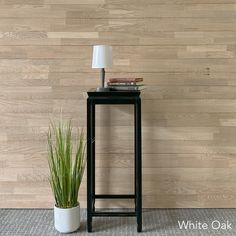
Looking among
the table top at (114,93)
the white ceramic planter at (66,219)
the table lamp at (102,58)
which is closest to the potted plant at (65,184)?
the white ceramic planter at (66,219)

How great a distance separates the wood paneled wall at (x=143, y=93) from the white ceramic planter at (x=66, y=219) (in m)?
0.37

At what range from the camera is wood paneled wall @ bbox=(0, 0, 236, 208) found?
2.36 m

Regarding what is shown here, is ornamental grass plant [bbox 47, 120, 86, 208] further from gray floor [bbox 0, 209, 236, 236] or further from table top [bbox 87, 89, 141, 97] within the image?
table top [bbox 87, 89, 141, 97]

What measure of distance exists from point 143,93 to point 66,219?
3.28 feet

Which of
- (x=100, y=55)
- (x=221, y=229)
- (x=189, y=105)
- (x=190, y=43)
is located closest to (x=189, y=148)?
(x=189, y=105)

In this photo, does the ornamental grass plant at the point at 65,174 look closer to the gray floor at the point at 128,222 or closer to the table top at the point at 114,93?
the gray floor at the point at 128,222

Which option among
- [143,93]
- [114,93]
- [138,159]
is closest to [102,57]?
[114,93]

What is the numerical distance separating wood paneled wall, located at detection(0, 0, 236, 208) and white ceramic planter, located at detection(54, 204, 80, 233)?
37cm

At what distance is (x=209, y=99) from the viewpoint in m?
2.38

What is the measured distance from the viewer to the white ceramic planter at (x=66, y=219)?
2033 millimetres

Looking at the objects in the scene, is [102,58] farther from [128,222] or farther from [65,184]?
[128,222]

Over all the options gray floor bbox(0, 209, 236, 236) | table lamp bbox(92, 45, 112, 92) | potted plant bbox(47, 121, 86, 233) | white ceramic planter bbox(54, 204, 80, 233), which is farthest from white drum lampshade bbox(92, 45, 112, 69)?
gray floor bbox(0, 209, 236, 236)

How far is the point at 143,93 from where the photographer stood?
2393 mm

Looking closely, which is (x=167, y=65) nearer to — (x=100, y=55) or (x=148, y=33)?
(x=148, y=33)
